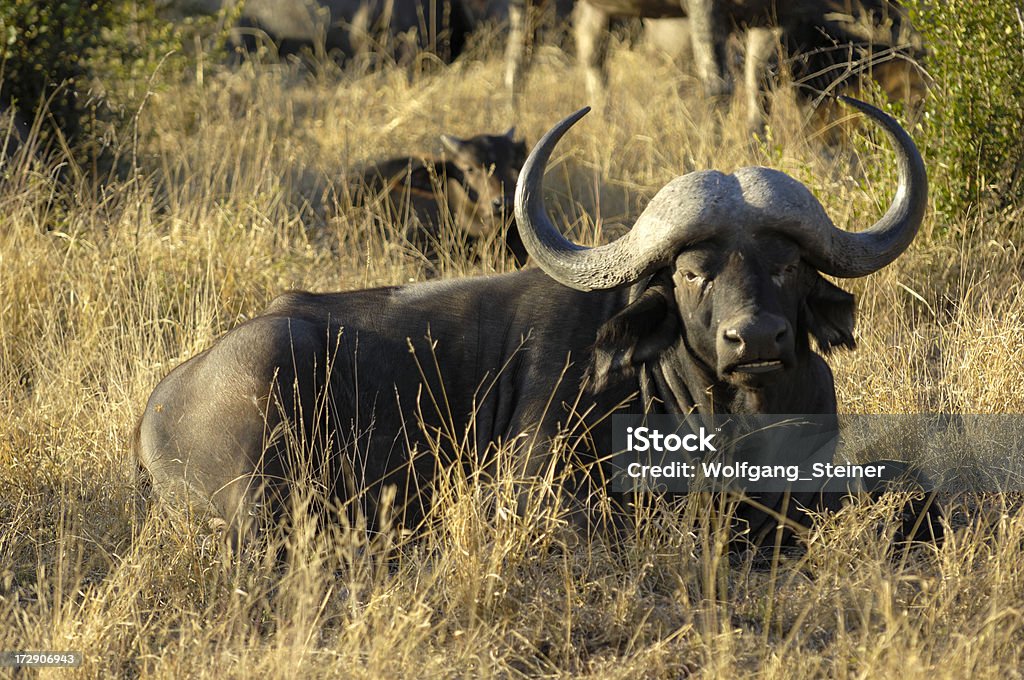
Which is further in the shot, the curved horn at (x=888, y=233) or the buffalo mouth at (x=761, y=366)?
the curved horn at (x=888, y=233)

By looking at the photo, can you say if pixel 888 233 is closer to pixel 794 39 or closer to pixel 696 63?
pixel 794 39

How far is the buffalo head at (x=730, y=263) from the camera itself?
3623 millimetres

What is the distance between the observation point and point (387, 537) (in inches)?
152

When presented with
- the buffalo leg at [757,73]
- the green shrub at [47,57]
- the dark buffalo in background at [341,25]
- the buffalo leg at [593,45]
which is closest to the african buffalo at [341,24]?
the dark buffalo in background at [341,25]

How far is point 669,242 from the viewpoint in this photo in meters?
3.74

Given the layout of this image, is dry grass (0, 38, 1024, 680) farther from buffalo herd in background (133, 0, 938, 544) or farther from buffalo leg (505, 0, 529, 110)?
buffalo leg (505, 0, 529, 110)

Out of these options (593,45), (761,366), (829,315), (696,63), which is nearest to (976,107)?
(829,315)

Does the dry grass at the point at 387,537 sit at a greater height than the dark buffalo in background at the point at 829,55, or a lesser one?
lesser

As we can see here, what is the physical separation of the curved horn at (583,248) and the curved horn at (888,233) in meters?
0.42

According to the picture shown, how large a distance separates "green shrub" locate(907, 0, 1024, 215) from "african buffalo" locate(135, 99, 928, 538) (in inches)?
73.7

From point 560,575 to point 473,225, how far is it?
13.2ft

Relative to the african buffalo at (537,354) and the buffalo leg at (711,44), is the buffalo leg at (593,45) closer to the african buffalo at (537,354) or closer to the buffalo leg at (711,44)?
the buffalo leg at (711,44)

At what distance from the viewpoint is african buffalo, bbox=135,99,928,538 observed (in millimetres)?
3705

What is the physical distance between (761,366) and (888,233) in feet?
2.14
